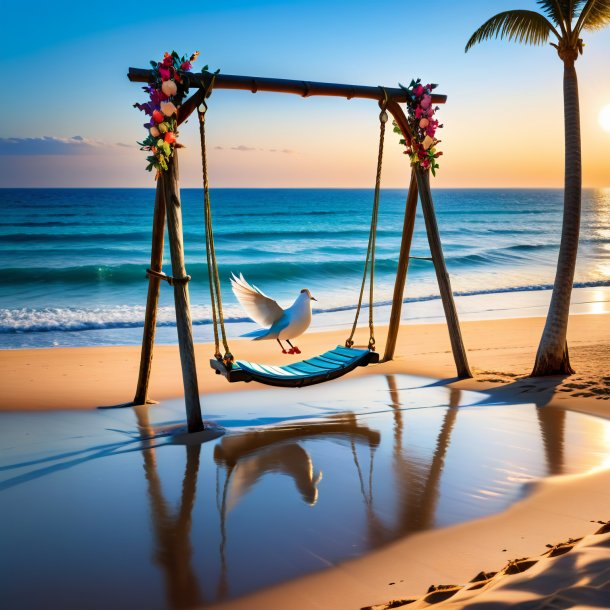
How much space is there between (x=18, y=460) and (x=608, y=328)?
8.50 meters

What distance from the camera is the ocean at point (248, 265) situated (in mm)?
12805

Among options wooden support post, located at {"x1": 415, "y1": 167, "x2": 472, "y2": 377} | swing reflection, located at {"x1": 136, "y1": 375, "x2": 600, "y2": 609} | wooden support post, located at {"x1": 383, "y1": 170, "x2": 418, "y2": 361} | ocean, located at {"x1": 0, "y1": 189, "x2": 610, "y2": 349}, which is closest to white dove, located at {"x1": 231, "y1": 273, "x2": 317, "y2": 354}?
swing reflection, located at {"x1": 136, "y1": 375, "x2": 600, "y2": 609}

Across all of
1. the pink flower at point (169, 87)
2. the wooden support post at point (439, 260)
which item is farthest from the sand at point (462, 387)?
the pink flower at point (169, 87)

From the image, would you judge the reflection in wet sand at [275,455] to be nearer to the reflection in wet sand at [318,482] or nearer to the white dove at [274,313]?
the reflection in wet sand at [318,482]

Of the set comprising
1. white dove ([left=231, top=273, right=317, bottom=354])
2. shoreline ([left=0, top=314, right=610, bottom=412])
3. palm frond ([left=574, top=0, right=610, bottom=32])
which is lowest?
shoreline ([left=0, top=314, right=610, bottom=412])

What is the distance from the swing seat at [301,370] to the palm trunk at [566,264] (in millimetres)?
1950

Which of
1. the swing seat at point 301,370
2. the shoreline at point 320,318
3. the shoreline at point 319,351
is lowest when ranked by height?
the shoreline at point 320,318

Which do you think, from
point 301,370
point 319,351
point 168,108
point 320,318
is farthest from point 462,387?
point 320,318

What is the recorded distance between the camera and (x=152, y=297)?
5.84 metres

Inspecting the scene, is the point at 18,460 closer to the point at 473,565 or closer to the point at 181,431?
→ the point at 181,431

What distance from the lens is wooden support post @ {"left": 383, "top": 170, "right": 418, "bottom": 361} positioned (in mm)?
6777

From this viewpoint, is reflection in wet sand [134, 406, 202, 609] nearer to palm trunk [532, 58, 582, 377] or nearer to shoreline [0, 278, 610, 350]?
palm trunk [532, 58, 582, 377]

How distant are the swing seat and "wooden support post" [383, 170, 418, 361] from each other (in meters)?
1.51

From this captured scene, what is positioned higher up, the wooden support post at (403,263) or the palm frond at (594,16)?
the palm frond at (594,16)
